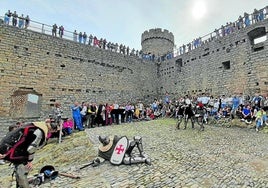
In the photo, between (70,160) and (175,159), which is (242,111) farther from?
(70,160)

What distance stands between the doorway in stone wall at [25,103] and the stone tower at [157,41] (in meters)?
15.8

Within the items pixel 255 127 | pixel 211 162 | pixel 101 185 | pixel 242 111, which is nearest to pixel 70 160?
pixel 101 185

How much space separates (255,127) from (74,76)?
12196 millimetres

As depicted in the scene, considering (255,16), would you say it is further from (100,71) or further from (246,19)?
(100,71)

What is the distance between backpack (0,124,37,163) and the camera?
333cm

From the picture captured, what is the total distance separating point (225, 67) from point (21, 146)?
15738 millimetres

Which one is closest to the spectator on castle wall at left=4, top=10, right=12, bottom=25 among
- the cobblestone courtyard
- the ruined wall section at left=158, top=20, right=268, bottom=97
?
the cobblestone courtyard

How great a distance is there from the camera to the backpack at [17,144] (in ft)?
10.9

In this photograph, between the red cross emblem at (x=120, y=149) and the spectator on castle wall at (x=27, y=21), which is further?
the spectator on castle wall at (x=27, y=21)

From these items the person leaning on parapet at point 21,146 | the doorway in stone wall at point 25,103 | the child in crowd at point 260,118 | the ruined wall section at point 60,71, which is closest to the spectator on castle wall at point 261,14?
the child in crowd at point 260,118

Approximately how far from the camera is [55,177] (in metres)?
4.38

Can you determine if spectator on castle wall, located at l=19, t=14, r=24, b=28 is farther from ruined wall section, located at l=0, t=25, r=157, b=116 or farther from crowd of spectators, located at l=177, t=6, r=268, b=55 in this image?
crowd of spectators, located at l=177, t=6, r=268, b=55

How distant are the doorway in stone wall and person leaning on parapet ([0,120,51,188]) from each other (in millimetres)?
10425

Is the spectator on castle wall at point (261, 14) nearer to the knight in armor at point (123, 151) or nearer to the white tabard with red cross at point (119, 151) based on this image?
the knight in armor at point (123, 151)
